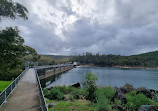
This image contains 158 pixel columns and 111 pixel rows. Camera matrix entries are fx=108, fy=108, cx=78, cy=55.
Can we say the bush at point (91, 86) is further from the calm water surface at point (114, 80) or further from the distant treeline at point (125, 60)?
the distant treeline at point (125, 60)

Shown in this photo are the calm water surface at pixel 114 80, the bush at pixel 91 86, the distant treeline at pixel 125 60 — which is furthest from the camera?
the distant treeline at pixel 125 60

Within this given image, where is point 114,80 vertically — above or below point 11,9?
below

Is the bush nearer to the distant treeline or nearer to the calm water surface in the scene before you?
the calm water surface

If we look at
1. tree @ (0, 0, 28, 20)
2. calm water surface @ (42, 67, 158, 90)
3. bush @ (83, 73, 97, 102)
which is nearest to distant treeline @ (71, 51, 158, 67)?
calm water surface @ (42, 67, 158, 90)

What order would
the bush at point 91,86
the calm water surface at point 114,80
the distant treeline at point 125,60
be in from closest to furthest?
the bush at point 91,86, the calm water surface at point 114,80, the distant treeline at point 125,60

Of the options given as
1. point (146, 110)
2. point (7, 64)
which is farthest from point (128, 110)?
point (7, 64)

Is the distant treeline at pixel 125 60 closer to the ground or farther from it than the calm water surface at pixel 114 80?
farther from it

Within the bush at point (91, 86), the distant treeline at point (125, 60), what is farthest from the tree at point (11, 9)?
the distant treeline at point (125, 60)

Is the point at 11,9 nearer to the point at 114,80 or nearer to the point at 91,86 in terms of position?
the point at 91,86

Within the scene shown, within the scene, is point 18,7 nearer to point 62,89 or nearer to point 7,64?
point 7,64

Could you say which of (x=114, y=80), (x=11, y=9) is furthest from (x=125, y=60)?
(x=11, y=9)

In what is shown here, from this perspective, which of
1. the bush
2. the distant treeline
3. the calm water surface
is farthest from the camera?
the distant treeline

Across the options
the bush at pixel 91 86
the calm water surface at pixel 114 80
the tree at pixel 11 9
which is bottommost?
the calm water surface at pixel 114 80

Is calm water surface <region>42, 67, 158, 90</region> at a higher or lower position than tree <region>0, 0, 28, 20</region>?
lower
